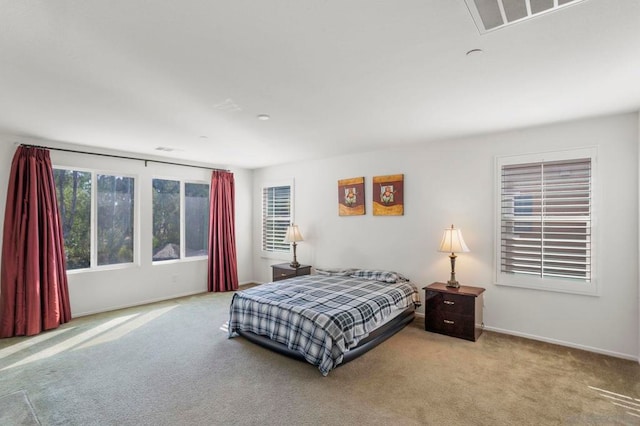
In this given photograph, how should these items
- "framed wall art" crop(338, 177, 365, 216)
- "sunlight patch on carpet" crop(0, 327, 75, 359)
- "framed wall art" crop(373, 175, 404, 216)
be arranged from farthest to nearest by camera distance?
"framed wall art" crop(338, 177, 365, 216)
"framed wall art" crop(373, 175, 404, 216)
"sunlight patch on carpet" crop(0, 327, 75, 359)

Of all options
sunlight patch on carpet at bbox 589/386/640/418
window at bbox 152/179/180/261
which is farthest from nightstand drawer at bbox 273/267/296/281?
sunlight patch on carpet at bbox 589/386/640/418

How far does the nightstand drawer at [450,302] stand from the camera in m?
3.63

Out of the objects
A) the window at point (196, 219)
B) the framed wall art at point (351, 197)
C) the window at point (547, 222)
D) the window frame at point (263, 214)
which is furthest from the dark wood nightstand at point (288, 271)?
the window at point (547, 222)

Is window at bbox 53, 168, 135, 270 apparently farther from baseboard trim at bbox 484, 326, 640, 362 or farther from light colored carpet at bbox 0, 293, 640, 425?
baseboard trim at bbox 484, 326, 640, 362

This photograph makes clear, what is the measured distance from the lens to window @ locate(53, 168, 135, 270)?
15.0 ft

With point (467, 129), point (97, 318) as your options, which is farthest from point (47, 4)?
point (97, 318)

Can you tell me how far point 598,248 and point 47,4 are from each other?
4724 mm

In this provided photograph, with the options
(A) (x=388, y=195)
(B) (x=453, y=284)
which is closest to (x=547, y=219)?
(B) (x=453, y=284)

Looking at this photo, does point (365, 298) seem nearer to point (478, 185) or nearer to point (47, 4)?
point (478, 185)

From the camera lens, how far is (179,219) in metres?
5.81

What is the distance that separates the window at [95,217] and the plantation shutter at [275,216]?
2399mm

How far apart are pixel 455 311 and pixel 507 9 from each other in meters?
3.08

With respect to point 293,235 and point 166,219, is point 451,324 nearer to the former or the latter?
point 293,235

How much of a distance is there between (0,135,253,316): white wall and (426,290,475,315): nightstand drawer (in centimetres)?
404
